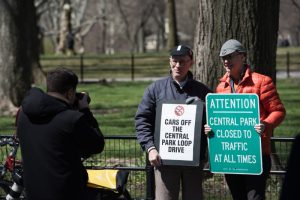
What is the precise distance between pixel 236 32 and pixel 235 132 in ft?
9.57

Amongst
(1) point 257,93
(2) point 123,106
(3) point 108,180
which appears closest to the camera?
(3) point 108,180

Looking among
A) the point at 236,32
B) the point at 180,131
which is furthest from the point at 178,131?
the point at 236,32

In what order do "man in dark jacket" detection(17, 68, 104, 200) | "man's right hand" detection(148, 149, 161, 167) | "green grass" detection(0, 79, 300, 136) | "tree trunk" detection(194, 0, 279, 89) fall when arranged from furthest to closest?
"green grass" detection(0, 79, 300, 136) < "tree trunk" detection(194, 0, 279, 89) < "man's right hand" detection(148, 149, 161, 167) < "man in dark jacket" detection(17, 68, 104, 200)

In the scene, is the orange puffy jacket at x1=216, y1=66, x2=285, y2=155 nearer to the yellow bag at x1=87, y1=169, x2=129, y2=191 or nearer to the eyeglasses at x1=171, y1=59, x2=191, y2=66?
the eyeglasses at x1=171, y1=59, x2=191, y2=66

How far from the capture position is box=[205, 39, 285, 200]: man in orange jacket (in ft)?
21.2

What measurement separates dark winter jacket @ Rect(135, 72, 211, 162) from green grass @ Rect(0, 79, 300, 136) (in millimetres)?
7465

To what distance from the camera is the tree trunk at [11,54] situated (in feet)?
58.9

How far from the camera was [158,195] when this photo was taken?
6.71 meters

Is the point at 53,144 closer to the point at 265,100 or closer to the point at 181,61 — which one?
the point at 181,61

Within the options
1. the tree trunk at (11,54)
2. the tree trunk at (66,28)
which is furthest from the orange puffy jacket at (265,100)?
the tree trunk at (66,28)

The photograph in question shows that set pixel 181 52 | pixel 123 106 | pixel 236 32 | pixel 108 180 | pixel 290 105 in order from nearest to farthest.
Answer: pixel 108 180 → pixel 181 52 → pixel 236 32 → pixel 290 105 → pixel 123 106

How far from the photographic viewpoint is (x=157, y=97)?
663 cm

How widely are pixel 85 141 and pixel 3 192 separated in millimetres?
3017

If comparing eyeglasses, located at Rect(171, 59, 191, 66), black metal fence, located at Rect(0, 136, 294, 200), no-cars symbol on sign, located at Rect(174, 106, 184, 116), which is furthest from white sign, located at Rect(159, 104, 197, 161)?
black metal fence, located at Rect(0, 136, 294, 200)
